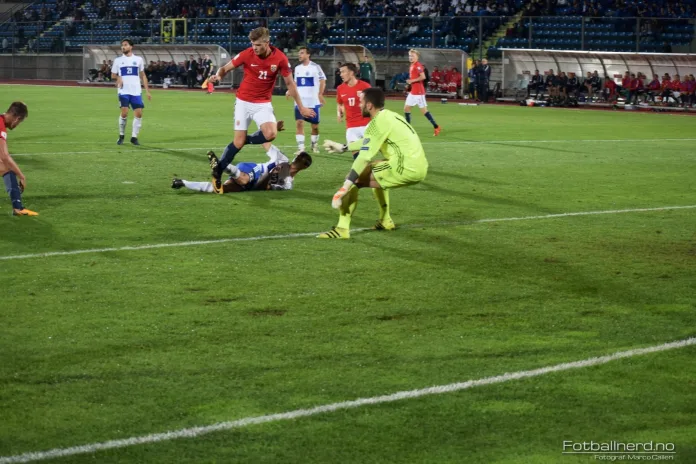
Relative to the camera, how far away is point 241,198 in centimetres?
1388

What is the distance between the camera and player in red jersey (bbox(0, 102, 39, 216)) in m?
11.5

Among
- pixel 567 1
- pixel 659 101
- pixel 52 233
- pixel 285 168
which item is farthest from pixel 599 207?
pixel 567 1

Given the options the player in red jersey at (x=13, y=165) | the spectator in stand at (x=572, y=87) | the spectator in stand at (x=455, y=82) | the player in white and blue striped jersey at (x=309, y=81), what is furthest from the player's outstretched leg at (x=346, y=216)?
the spectator in stand at (x=455, y=82)

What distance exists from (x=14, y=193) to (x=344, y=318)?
5971mm

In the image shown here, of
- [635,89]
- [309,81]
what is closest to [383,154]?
[309,81]

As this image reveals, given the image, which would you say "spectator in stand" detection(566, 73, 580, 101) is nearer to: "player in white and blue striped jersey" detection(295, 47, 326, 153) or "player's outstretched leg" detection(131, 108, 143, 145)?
"player in white and blue striped jersey" detection(295, 47, 326, 153)

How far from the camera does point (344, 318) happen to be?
24.5ft

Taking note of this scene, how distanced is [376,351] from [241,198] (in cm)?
757

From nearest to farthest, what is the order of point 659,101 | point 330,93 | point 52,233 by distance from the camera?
point 52,233
point 659,101
point 330,93

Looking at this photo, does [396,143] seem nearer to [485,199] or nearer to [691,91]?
[485,199]

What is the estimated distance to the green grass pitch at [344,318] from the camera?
16.9 ft

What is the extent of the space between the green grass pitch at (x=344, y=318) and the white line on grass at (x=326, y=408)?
7cm

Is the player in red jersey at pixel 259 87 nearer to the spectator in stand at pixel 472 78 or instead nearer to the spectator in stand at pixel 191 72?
the spectator in stand at pixel 472 78

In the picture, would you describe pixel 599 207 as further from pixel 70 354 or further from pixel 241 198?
pixel 70 354
